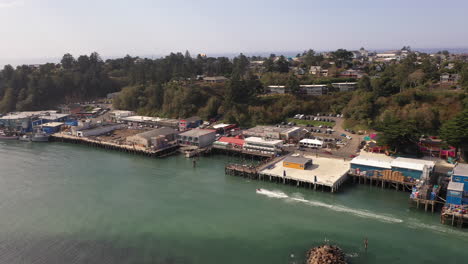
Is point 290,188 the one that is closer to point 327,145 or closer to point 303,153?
point 303,153

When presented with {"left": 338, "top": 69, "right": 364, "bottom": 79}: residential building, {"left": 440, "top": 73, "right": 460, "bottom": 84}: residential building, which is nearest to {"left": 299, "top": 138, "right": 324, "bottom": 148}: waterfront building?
{"left": 440, "top": 73, "right": 460, "bottom": 84}: residential building

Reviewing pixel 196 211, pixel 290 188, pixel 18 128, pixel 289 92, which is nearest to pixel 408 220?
pixel 290 188

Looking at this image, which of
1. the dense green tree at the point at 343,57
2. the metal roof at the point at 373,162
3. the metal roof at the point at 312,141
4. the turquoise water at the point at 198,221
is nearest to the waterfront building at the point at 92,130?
the turquoise water at the point at 198,221

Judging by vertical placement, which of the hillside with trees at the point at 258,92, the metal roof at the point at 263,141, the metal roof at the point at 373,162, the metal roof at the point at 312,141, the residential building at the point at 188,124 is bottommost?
the metal roof at the point at 373,162

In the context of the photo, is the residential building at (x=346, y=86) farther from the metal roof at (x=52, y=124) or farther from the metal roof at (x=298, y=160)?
the metal roof at (x=52, y=124)

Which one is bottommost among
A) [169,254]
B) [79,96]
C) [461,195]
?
[169,254]

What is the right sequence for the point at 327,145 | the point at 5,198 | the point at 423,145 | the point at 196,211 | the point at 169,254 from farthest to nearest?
the point at 327,145 → the point at 423,145 → the point at 5,198 → the point at 196,211 → the point at 169,254
